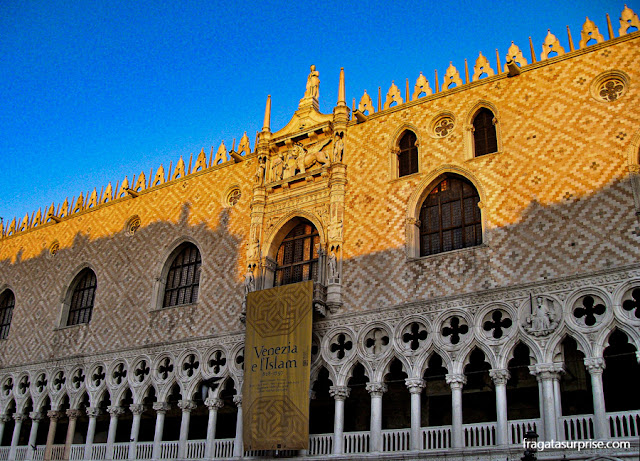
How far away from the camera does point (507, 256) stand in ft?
47.8

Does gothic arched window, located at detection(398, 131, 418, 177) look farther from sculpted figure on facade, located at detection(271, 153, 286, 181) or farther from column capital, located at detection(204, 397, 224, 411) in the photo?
column capital, located at detection(204, 397, 224, 411)

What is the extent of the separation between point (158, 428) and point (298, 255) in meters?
5.80

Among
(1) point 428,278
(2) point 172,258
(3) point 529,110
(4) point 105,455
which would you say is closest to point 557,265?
(1) point 428,278

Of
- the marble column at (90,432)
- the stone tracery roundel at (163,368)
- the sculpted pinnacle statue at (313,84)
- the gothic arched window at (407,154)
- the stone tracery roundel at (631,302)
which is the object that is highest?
the sculpted pinnacle statue at (313,84)

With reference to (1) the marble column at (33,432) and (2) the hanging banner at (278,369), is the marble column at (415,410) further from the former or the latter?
(1) the marble column at (33,432)

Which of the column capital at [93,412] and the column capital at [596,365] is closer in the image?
the column capital at [596,365]

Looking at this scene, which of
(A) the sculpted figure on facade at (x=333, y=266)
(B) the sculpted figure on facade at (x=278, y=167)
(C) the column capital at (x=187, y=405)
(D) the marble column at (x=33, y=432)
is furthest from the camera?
(D) the marble column at (x=33, y=432)

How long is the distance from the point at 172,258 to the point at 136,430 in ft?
16.5

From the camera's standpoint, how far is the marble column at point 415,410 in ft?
46.5

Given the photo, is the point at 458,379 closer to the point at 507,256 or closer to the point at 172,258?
the point at 507,256

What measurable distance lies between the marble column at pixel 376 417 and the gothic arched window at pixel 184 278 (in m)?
6.74

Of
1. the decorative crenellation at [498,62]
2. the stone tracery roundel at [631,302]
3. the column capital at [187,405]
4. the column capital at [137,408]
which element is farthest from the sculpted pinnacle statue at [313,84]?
the stone tracery roundel at [631,302]

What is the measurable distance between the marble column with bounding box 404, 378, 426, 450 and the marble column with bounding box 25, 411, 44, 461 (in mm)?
12257

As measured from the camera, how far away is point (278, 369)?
647 inches
